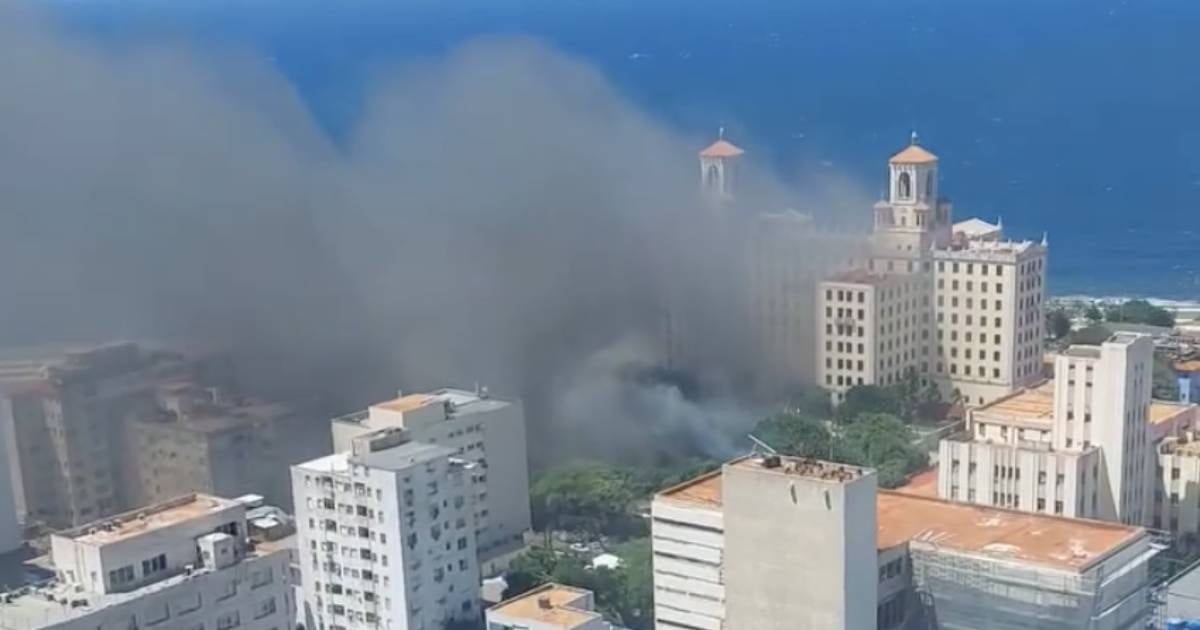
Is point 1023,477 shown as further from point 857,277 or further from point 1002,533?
point 857,277

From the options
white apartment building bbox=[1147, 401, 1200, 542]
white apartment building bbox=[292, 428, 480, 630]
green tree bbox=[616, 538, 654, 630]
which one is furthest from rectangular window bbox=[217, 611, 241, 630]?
white apartment building bbox=[1147, 401, 1200, 542]

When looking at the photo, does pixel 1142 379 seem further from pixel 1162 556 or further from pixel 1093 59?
pixel 1093 59

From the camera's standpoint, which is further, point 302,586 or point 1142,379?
point 1142,379

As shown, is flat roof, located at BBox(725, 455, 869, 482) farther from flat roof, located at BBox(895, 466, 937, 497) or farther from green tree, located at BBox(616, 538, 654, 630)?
flat roof, located at BBox(895, 466, 937, 497)

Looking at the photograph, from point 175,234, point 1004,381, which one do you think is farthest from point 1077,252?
point 175,234

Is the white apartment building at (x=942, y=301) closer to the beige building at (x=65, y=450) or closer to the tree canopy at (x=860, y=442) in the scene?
the tree canopy at (x=860, y=442)

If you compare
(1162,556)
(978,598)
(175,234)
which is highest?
(175,234)

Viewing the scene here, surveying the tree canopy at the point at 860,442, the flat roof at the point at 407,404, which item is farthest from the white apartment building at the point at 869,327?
the flat roof at the point at 407,404
